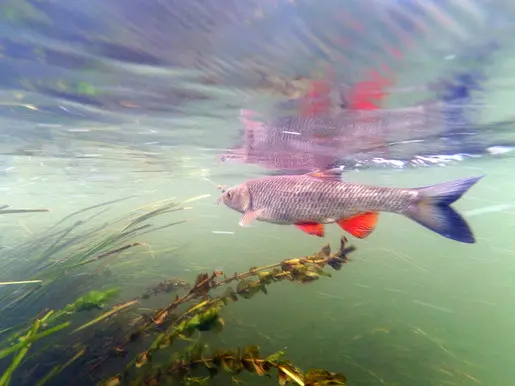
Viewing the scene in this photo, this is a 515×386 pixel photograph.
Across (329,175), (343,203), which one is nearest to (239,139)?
(329,175)

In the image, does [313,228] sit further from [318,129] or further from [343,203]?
[318,129]

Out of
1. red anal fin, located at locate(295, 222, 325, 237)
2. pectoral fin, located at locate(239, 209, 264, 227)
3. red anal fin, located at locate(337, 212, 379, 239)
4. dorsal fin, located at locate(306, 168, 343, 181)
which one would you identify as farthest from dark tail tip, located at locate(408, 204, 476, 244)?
pectoral fin, located at locate(239, 209, 264, 227)

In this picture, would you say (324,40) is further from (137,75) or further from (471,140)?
(471,140)

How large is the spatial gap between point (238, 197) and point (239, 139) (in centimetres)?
707

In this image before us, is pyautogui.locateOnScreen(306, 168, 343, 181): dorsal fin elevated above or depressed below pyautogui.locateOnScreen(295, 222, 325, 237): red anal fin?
above

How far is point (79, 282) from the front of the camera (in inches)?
353

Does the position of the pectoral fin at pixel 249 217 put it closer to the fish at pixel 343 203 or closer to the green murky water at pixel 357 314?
the fish at pixel 343 203

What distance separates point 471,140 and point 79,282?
50.2ft

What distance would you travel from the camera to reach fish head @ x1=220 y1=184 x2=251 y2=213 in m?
6.17

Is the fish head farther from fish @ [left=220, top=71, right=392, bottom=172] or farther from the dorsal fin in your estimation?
fish @ [left=220, top=71, right=392, bottom=172]

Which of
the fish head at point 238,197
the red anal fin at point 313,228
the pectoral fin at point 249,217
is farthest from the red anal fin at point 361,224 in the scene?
the fish head at point 238,197

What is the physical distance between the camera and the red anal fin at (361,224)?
4.94 m

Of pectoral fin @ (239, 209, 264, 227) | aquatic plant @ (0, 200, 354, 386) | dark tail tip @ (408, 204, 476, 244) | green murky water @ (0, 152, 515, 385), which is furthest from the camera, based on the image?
green murky water @ (0, 152, 515, 385)

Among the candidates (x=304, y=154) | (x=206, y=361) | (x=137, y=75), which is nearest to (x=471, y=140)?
(x=304, y=154)
